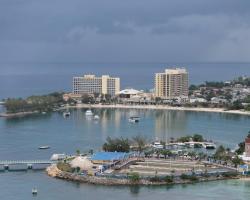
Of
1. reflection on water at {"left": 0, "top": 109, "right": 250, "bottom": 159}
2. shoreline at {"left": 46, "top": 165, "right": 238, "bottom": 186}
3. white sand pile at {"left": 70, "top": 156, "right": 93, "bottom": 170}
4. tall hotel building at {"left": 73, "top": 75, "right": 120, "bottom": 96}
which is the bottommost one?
shoreline at {"left": 46, "top": 165, "right": 238, "bottom": 186}

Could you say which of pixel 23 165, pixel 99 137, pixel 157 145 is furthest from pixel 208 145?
pixel 23 165

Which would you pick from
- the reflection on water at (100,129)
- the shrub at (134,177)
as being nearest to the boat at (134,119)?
the reflection on water at (100,129)

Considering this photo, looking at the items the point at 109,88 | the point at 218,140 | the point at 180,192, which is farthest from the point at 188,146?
the point at 109,88

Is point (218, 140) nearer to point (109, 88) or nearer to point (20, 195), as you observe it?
point (20, 195)

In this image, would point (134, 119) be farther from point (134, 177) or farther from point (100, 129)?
point (134, 177)

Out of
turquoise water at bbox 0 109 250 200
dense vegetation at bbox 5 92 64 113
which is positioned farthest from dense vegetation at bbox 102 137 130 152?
dense vegetation at bbox 5 92 64 113

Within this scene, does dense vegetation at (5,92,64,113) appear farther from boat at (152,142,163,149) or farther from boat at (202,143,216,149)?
boat at (202,143,216,149)
